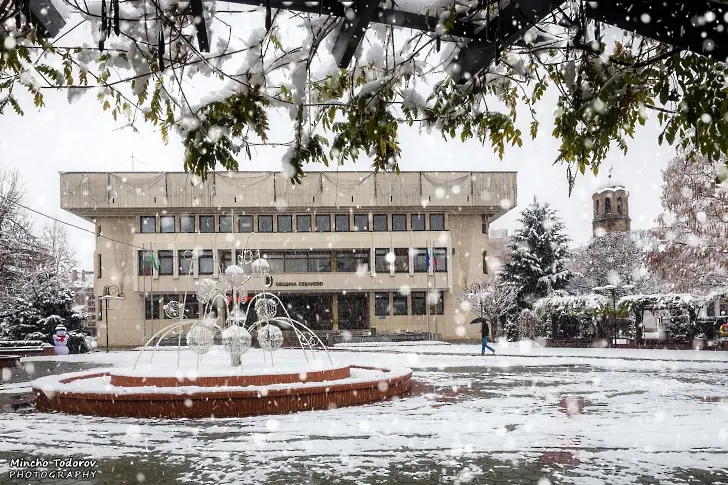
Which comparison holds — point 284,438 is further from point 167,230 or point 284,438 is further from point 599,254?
point 599,254

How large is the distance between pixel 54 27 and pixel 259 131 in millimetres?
1733

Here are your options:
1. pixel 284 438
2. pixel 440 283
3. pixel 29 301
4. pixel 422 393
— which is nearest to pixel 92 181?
Answer: pixel 29 301

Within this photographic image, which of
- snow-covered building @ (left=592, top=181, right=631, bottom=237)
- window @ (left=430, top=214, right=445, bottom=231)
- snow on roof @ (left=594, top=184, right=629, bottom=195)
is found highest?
snow on roof @ (left=594, top=184, right=629, bottom=195)

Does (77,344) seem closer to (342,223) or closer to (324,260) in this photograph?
(324,260)

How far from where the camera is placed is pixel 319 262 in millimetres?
47562

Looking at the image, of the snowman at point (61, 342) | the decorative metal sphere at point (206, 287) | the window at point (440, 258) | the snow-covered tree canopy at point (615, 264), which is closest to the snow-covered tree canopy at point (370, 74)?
the decorative metal sphere at point (206, 287)

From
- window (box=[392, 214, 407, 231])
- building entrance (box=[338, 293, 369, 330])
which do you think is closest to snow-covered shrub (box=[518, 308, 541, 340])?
window (box=[392, 214, 407, 231])

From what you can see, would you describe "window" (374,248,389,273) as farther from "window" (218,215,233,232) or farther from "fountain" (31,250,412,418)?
"fountain" (31,250,412,418)

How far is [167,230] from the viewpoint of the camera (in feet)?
155

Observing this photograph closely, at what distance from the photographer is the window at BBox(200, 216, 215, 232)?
4750 centimetres

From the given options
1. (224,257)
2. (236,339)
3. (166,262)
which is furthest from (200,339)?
(224,257)

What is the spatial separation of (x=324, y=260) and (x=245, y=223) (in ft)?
19.8

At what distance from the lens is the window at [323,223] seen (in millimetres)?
48094

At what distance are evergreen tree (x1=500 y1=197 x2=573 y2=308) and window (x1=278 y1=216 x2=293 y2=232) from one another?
1476 centimetres
